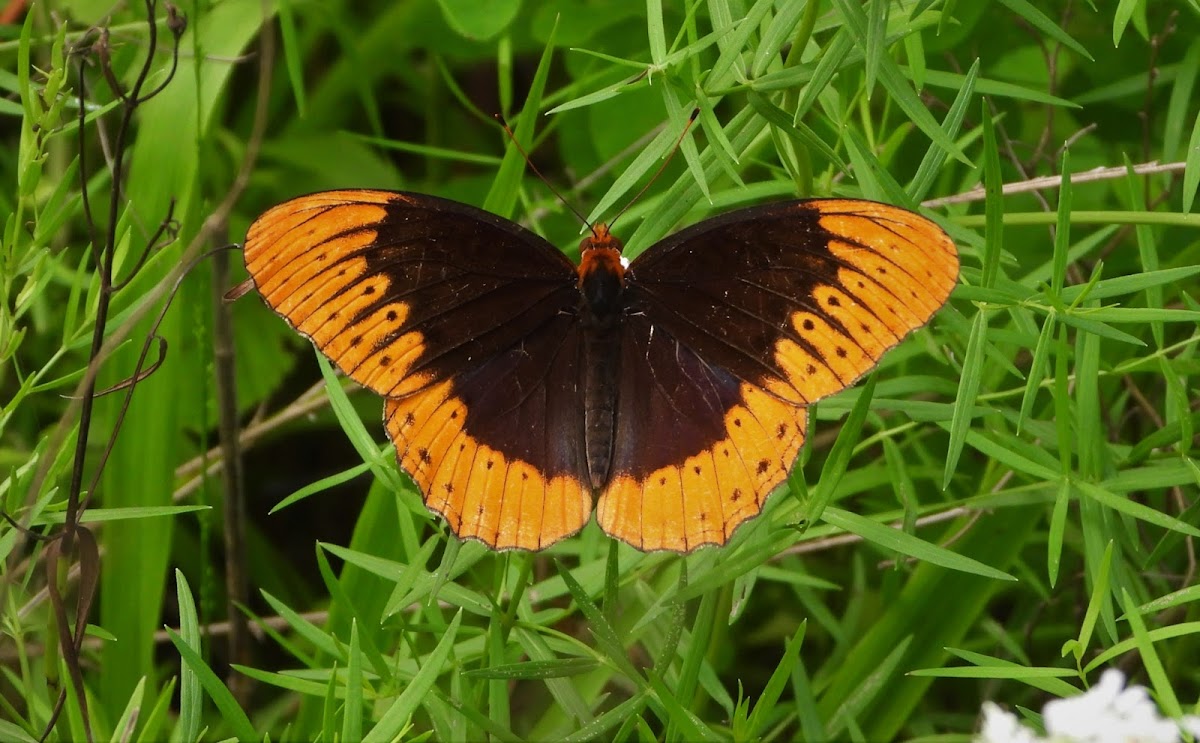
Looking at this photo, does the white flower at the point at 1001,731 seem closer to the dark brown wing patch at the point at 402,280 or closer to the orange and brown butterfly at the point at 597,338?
the orange and brown butterfly at the point at 597,338

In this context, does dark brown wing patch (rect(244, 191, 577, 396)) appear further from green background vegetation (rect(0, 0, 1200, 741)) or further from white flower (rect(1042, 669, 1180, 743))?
white flower (rect(1042, 669, 1180, 743))

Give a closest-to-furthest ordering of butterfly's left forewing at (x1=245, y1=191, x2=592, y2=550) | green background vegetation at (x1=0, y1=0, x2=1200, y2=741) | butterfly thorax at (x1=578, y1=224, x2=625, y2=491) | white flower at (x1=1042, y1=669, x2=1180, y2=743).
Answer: white flower at (x1=1042, y1=669, x2=1180, y2=743) < green background vegetation at (x1=0, y1=0, x2=1200, y2=741) < butterfly's left forewing at (x1=245, y1=191, x2=592, y2=550) < butterfly thorax at (x1=578, y1=224, x2=625, y2=491)

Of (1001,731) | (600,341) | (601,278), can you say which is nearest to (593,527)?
(600,341)

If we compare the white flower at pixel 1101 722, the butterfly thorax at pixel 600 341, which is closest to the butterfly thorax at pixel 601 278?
the butterfly thorax at pixel 600 341

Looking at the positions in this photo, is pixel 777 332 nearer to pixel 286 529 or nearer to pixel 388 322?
pixel 388 322

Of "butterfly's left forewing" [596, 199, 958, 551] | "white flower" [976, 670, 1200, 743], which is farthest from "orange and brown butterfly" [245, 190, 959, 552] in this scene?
"white flower" [976, 670, 1200, 743]

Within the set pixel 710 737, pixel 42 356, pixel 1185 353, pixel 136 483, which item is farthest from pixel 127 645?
pixel 1185 353
